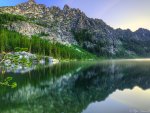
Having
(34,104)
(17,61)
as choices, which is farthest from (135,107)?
(17,61)

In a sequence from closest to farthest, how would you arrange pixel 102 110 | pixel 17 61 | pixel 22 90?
pixel 17 61, pixel 102 110, pixel 22 90

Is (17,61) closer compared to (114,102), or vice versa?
(17,61)

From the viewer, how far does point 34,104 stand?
43.9 metres

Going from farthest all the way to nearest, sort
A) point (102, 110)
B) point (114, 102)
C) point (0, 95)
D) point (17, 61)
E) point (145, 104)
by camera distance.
Answer: 1. point (0, 95)
2. point (114, 102)
3. point (145, 104)
4. point (102, 110)
5. point (17, 61)

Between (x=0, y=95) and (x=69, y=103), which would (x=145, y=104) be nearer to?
(x=69, y=103)

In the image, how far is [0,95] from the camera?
51.1 m

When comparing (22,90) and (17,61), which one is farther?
(22,90)

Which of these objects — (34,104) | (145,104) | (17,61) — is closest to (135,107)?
(145,104)

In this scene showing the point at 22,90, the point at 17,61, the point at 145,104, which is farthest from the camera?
the point at 22,90

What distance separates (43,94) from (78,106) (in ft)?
46.7

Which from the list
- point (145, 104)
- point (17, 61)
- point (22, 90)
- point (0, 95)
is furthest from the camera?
point (22, 90)

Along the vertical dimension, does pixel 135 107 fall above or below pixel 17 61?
below

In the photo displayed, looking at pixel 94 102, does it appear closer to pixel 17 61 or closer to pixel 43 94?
pixel 43 94

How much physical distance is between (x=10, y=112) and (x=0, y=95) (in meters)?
13.9
